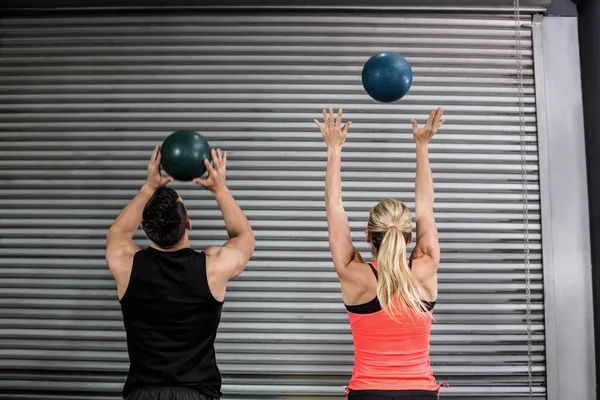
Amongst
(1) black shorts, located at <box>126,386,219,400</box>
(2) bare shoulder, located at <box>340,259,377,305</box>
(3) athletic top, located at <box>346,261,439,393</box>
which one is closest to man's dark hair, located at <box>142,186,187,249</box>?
(1) black shorts, located at <box>126,386,219,400</box>

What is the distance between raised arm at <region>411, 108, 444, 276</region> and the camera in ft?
8.46

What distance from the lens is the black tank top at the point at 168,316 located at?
248 centimetres

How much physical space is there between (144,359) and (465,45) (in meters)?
3.39

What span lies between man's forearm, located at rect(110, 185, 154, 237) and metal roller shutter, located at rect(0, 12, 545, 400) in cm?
111

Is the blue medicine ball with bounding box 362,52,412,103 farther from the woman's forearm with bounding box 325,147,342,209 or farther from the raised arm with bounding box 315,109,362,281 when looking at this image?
the woman's forearm with bounding box 325,147,342,209

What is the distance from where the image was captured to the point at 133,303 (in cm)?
251

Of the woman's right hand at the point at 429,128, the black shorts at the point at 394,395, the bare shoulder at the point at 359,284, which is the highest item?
the woman's right hand at the point at 429,128

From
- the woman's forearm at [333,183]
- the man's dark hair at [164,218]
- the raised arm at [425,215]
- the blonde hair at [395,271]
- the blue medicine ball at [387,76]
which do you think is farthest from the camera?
the blue medicine ball at [387,76]

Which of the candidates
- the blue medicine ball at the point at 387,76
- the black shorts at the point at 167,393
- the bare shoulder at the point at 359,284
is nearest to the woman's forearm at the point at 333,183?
the bare shoulder at the point at 359,284

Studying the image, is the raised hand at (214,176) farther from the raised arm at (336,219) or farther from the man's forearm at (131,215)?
the raised arm at (336,219)

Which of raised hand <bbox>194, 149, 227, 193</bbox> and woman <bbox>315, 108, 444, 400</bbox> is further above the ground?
raised hand <bbox>194, 149, 227, 193</bbox>

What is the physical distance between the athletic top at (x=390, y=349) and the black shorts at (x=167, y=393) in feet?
2.75

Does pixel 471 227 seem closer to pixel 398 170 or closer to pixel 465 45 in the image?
pixel 398 170

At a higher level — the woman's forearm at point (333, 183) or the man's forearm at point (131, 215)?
the woman's forearm at point (333, 183)
